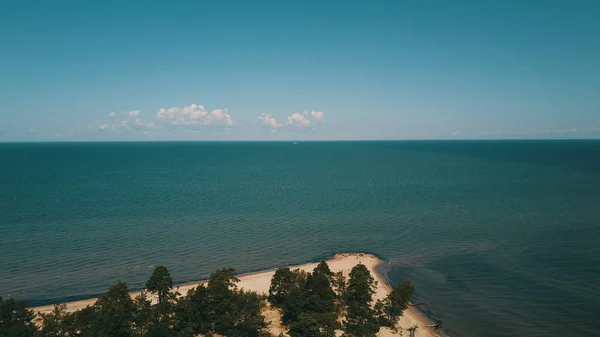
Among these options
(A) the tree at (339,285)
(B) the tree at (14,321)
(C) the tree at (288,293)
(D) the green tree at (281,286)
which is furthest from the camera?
(A) the tree at (339,285)

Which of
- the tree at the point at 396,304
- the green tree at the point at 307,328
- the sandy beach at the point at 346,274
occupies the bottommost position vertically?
the sandy beach at the point at 346,274

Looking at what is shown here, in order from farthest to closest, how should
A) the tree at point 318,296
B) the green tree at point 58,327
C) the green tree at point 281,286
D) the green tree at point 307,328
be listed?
1. the green tree at point 281,286
2. the tree at point 318,296
3. the green tree at point 307,328
4. the green tree at point 58,327

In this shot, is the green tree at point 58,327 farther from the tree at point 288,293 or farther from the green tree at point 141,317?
the tree at point 288,293

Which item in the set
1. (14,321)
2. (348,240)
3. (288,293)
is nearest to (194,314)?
(288,293)

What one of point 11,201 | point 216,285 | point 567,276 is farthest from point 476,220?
point 11,201

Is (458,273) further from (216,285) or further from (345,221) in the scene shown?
(216,285)

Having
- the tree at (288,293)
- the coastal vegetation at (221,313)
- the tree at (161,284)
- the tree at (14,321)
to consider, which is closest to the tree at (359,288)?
the coastal vegetation at (221,313)

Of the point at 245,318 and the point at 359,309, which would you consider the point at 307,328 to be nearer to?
the point at 245,318
